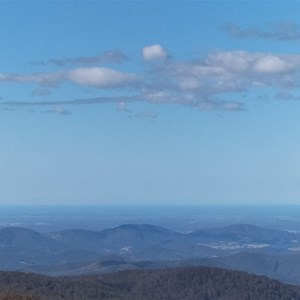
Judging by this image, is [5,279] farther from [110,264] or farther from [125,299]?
[110,264]

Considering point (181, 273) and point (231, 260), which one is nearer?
point (181, 273)

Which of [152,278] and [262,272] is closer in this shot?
[152,278]

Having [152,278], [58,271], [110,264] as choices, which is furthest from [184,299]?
[58,271]

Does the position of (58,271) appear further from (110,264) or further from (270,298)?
(270,298)

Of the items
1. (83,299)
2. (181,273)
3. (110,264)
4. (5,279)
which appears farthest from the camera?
(110,264)

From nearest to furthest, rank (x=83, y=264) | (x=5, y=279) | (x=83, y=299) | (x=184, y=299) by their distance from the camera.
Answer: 1. (x=83, y=299)
2. (x=5, y=279)
3. (x=184, y=299)
4. (x=83, y=264)

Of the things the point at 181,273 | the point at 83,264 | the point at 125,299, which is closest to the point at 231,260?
the point at 83,264
